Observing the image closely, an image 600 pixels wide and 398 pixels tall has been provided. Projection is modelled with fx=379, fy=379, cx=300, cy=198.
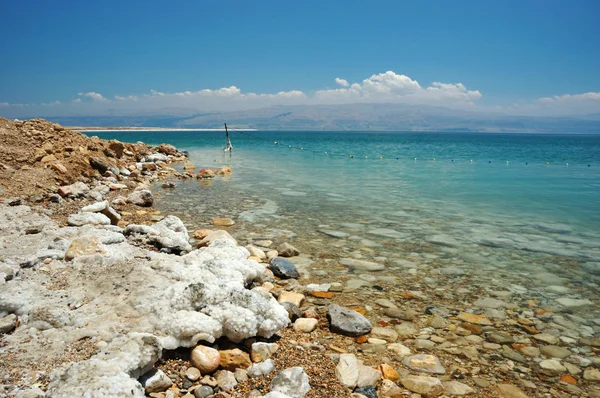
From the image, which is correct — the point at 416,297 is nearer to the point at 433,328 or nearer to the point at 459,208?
the point at 433,328

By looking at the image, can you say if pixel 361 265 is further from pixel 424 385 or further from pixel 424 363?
pixel 424 385

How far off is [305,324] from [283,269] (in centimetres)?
173

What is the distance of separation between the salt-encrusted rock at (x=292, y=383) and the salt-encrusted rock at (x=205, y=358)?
0.56 metres

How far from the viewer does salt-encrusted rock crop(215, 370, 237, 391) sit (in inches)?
125

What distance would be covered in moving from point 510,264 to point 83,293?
22.3 ft

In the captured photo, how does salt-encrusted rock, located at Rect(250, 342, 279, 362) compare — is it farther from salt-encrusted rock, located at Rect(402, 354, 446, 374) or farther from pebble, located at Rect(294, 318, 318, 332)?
salt-encrusted rock, located at Rect(402, 354, 446, 374)

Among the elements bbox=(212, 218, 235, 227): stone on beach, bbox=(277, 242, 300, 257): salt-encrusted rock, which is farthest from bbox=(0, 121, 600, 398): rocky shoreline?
bbox=(212, 218, 235, 227): stone on beach

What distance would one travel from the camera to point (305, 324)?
435 cm

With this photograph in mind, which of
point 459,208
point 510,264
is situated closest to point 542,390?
point 510,264

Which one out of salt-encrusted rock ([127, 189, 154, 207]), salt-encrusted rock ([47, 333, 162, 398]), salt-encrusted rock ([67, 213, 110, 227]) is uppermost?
salt-encrusted rock ([67, 213, 110, 227])

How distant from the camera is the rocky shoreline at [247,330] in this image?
10.00 feet

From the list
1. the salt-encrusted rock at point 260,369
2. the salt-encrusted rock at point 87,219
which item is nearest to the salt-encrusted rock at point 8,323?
the salt-encrusted rock at point 260,369

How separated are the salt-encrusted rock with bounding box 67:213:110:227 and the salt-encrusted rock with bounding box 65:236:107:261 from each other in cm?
216

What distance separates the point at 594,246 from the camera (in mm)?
8430
